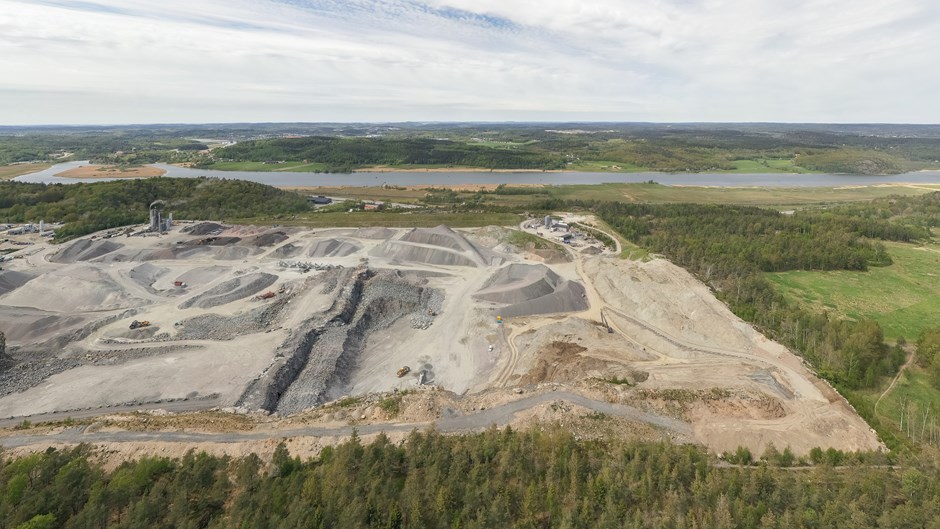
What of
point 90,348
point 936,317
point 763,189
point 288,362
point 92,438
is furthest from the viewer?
point 763,189

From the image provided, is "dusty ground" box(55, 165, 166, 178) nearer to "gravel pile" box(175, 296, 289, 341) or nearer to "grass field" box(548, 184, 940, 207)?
"gravel pile" box(175, 296, 289, 341)

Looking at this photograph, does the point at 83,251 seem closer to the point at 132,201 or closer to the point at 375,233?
the point at 132,201

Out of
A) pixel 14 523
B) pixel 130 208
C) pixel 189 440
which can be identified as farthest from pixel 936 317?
pixel 130 208

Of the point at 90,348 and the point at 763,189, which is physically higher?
the point at 763,189

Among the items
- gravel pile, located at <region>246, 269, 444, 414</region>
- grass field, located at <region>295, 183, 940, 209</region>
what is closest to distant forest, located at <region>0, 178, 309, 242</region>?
grass field, located at <region>295, 183, 940, 209</region>

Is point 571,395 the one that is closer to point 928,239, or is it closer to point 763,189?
point 928,239

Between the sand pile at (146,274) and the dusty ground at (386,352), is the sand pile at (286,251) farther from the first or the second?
the sand pile at (146,274)
